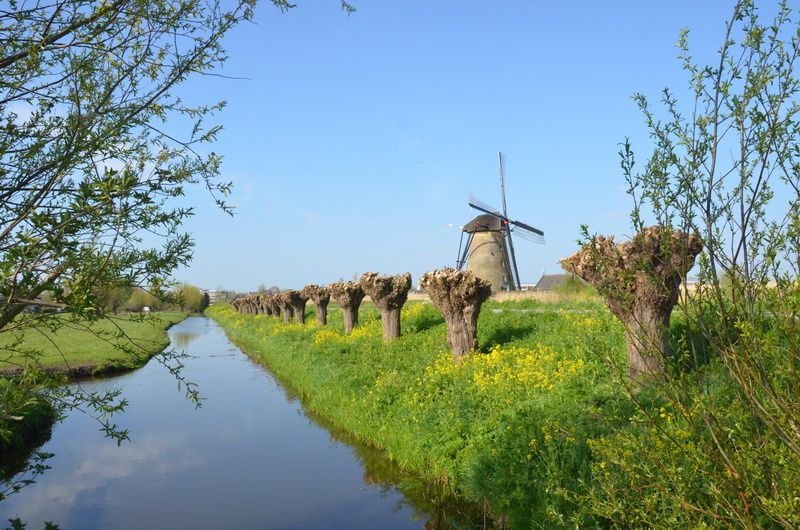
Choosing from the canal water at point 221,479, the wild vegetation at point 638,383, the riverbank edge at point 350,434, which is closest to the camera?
the wild vegetation at point 638,383

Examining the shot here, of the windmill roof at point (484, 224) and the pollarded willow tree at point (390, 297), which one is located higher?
the windmill roof at point (484, 224)

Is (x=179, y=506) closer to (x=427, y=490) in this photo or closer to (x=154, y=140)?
(x=427, y=490)

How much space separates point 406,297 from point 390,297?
0.82 meters

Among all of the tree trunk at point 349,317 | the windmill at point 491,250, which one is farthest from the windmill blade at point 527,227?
the tree trunk at point 349,317

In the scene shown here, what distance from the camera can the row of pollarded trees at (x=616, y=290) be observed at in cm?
402

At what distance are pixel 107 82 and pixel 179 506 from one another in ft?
26.7

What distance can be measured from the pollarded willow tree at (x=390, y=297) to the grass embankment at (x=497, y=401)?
0.77 meters

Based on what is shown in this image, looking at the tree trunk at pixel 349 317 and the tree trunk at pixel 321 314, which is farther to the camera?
the tree trunk at pixel 321 314

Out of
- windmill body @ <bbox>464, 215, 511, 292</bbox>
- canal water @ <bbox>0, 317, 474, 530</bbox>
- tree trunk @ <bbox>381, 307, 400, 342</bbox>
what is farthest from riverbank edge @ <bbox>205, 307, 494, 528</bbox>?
windmill body @ <bbox>464, 215, 511, 292</bbox>

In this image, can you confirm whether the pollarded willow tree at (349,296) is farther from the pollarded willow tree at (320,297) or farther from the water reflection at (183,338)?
the water reflection at (183,338)

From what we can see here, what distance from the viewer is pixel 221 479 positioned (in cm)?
1196

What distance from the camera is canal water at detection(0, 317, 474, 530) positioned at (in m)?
9.81

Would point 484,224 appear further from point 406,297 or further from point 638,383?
point 638,383

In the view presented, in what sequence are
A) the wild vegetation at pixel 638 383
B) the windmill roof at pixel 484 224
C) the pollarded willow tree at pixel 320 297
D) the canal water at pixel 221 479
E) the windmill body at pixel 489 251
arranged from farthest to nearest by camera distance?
the windmill roof at pixel 484 224 < the windmill body at pixel 489 251 < the pollarded willow tree at pixel 320 297 < the canal water at pixel 221 479 < the wild vegetation at pixel 638 383
